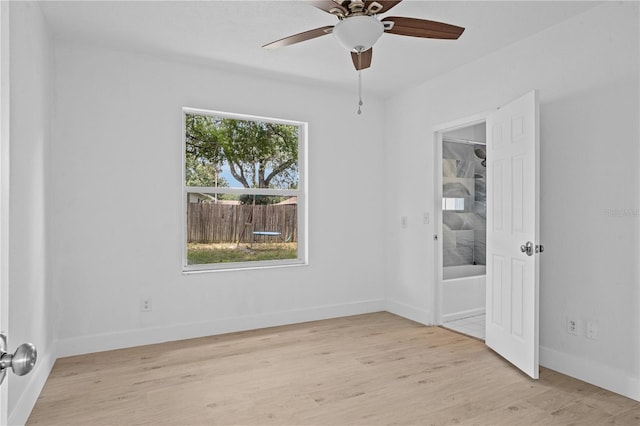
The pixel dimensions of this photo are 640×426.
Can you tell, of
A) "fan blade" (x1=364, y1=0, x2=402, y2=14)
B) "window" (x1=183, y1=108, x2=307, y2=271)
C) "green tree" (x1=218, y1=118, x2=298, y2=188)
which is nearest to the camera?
"fan blade" (x1=364, y1=0, x2=402, y2=14)

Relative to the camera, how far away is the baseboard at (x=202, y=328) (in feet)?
11.2

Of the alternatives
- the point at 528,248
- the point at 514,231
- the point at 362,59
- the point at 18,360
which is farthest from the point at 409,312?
the point at 18,360

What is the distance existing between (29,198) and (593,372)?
3.80 metres

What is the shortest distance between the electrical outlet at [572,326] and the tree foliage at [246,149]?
2.83m

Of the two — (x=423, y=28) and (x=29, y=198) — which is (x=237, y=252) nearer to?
(x=29, y=198)

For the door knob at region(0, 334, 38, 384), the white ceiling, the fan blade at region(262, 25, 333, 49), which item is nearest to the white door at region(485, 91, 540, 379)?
the white ceiling

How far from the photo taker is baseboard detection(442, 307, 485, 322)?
4.45m

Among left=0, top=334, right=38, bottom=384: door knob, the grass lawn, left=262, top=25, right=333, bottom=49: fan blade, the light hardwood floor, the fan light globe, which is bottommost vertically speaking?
the light hardwood floor

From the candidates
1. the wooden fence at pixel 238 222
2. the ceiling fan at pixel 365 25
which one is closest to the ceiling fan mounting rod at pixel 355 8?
the ceiling fan at pixel 365 25

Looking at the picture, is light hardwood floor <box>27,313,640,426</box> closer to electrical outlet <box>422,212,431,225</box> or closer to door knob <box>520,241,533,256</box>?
door knob <box>520,241,533,256</box>

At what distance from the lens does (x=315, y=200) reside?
4531 millimetres

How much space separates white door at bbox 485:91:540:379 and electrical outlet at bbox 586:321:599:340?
365 mm

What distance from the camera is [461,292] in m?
4.61

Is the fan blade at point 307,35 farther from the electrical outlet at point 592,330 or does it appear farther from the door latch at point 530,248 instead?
the electrical outlet at point 592,330
